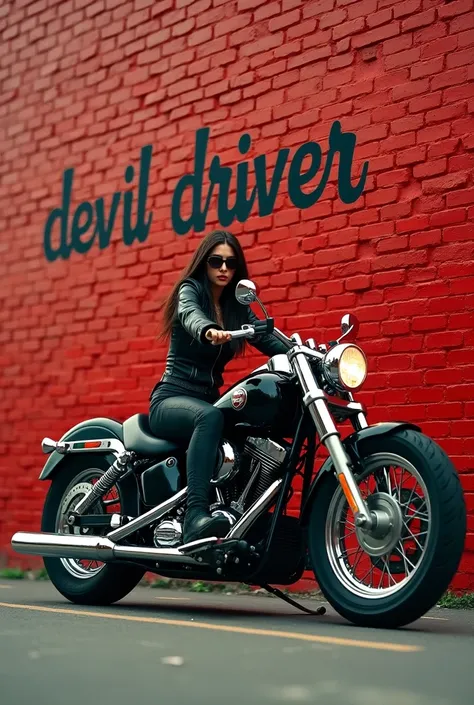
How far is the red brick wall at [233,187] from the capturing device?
6449 mm

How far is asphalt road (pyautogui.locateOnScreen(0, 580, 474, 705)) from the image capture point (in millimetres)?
3135

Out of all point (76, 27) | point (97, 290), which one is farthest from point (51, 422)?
point (76, 27)

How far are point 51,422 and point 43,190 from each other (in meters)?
1.83

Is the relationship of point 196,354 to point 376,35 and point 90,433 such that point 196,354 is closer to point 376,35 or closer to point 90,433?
point 90,433

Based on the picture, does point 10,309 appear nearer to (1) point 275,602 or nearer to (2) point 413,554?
(1) point 275,602

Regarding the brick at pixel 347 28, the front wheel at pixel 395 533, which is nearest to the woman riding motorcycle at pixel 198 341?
the front wheel at pixel 395 533

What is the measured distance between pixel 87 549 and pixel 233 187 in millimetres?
2981

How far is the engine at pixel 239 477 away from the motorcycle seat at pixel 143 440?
36 cm

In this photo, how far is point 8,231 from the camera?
9.70m

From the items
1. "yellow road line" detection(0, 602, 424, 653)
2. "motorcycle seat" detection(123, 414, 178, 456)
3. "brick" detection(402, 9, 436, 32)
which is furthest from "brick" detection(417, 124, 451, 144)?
"yellow road line" detection(0, 602, 424, 653)

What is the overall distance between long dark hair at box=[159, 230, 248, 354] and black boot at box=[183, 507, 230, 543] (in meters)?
0.88

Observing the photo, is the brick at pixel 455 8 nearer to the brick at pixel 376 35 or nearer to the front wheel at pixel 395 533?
the brick at pixel 376 35

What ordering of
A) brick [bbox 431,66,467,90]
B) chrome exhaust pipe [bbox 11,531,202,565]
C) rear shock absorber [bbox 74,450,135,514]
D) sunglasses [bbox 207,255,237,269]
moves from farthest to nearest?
brick [bbox 431,66,467,90]
rear shock absorber [bbox 74,450,135,514]
sunglasses [bbox 207,255,237,269]
chrome exhaust pipe [bbox 11,531,202,565]

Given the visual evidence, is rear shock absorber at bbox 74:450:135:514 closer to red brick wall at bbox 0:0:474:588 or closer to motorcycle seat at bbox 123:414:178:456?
motorcycle seat at bbox 123:414:178:456
